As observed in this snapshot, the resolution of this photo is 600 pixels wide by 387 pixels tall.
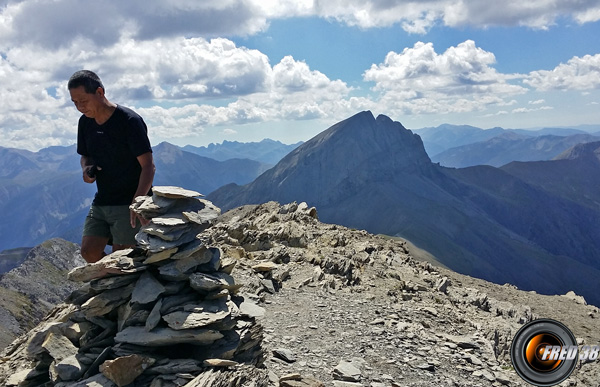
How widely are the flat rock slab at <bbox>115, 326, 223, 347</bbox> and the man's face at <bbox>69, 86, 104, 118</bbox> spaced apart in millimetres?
4712

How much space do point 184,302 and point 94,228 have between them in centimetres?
290

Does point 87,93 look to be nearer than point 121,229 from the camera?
Yes

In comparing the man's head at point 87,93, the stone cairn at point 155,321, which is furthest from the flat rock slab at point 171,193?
the man's head at point 87,93

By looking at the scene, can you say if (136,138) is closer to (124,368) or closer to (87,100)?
(87,100)

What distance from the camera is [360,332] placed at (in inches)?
595

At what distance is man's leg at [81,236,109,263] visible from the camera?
395 inches

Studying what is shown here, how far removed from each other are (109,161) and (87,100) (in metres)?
1.40

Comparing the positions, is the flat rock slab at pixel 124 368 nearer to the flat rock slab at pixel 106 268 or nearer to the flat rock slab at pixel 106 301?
the flat rock slab at pixel 106 301

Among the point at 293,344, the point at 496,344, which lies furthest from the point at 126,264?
the point at 496,344

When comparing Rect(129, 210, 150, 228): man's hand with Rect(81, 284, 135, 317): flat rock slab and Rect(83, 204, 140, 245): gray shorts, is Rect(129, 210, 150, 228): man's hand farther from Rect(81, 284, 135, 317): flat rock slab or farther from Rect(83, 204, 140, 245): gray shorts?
Rect(81, 284, 135, 317): flat rock slab

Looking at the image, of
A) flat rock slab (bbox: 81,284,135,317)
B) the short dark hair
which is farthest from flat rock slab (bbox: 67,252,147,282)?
the short dark hair

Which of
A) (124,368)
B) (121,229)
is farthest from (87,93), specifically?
(124,368)

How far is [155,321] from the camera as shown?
8.67 meters

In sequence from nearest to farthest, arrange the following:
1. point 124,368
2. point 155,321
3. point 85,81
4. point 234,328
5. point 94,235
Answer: point 124,368
point 155,321
point 85,81
point 234,328
point 94,235
